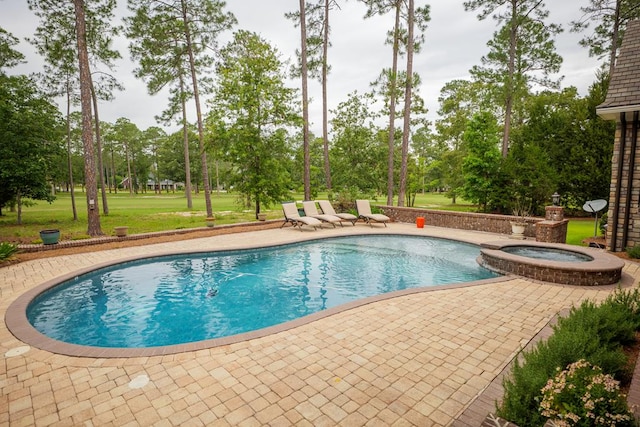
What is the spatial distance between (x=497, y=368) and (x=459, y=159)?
28.0 meters

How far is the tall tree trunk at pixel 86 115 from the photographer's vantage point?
1101cm

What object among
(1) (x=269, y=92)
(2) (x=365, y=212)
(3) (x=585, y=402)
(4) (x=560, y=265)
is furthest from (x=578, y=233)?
(1) (x=269, y=92)

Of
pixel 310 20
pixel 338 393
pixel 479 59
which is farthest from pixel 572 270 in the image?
pixel 479 59

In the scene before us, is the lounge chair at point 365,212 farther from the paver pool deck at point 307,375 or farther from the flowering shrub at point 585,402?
the flowering shrub at point 585,402

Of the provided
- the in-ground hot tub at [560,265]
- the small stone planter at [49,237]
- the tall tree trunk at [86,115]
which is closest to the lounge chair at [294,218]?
the in-ground hot tub at [560,265]

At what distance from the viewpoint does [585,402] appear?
2.03 m

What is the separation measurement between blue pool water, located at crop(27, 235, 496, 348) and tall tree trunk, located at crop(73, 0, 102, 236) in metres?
4.51

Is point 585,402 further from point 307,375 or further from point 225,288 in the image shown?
point 225,288

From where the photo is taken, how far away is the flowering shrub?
1950 millimetres

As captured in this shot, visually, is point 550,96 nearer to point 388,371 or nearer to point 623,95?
point 623,95

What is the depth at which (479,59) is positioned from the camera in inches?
852

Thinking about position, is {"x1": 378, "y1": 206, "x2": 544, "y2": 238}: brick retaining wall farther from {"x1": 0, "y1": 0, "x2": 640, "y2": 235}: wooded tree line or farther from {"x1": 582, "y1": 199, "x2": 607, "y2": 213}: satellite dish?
{"x1": 0, "y1": 0, "x2": 640, "y2": 235}: wooded tree line

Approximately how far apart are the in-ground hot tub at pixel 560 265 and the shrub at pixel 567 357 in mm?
3203

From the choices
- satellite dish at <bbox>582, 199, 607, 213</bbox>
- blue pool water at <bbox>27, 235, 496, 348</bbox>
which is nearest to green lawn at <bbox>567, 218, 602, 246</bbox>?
satellite dish at <bbox>582, 199, 607, 213</bbox>
